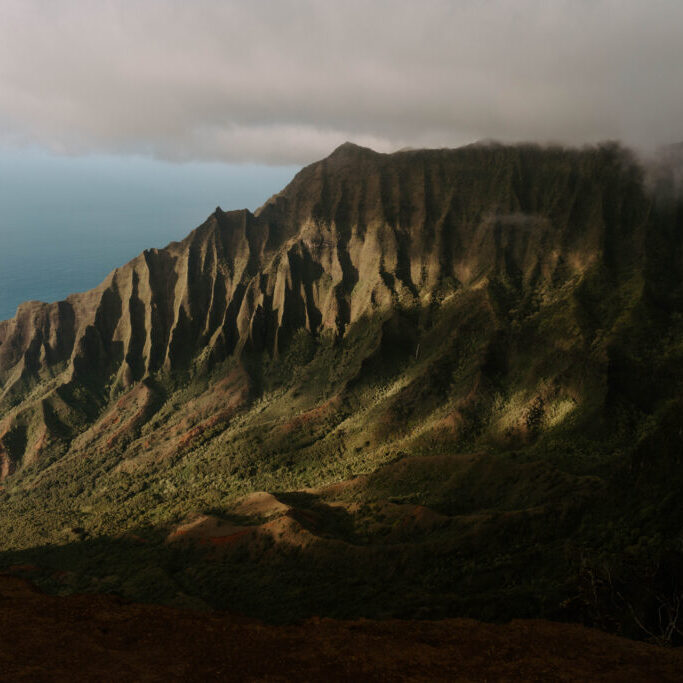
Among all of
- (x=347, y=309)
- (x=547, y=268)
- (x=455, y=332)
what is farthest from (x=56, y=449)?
(x=547, y=268)

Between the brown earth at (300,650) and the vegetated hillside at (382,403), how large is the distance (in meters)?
5.32

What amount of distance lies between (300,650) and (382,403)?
242ft

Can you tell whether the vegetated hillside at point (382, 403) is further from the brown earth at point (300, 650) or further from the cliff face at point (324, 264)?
the brown earth at point (300, 650)

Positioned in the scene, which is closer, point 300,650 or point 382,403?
point 300,650

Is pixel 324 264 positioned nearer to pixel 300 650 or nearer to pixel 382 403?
pixel 382 403

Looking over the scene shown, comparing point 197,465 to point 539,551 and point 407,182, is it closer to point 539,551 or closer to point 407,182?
point 539,551

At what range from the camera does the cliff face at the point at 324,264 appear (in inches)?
4555

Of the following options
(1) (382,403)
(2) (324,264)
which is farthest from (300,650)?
(2) (324,264)

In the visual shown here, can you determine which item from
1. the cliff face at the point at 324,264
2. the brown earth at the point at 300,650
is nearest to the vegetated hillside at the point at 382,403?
the cliff face at the point at 324,264

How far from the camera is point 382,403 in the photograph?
10100cm

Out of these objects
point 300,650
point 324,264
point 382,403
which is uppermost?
point 324,264

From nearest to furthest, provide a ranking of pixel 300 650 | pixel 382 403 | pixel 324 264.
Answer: pixel 300 650, pixel 382 403, pixel 324 264

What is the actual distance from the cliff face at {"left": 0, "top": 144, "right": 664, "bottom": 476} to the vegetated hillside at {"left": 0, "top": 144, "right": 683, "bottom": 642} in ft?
2.13

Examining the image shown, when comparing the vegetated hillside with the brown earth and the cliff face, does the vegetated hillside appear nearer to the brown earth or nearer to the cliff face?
the cliff face
